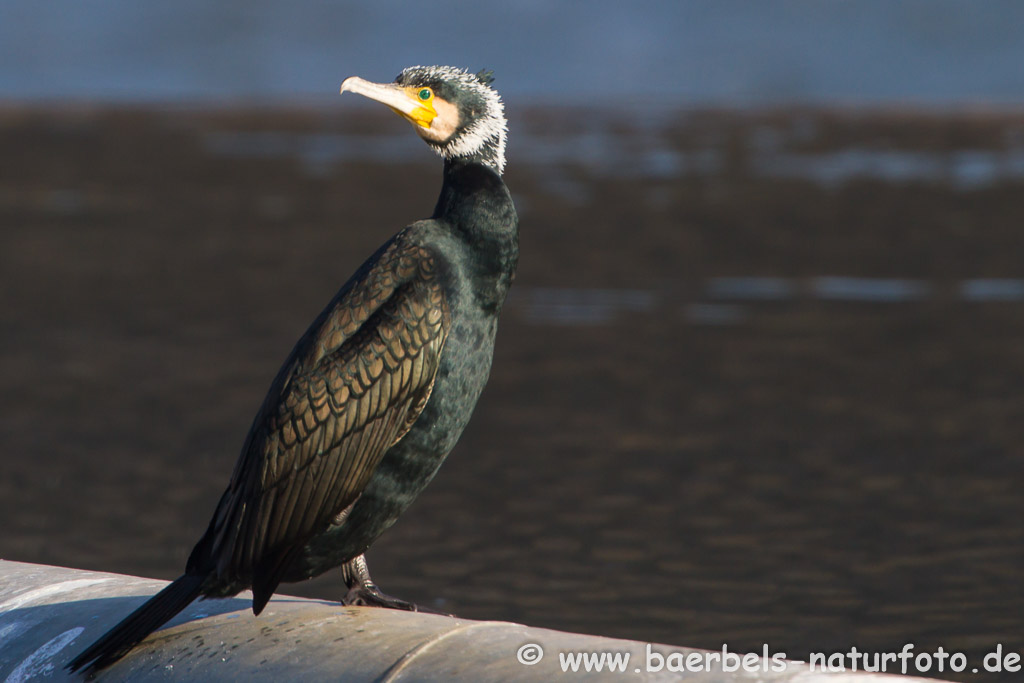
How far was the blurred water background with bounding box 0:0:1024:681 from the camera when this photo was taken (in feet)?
21.4

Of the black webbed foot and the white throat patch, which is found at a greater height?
the white throat patch

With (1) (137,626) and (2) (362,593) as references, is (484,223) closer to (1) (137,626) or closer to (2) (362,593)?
(2) (362,593)

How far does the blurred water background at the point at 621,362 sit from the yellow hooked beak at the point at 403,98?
7.94 ft

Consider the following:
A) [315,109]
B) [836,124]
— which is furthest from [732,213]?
[315,109]

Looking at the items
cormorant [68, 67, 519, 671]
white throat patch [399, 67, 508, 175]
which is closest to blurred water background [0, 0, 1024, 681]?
cormorant [68, 67, 519, 671]

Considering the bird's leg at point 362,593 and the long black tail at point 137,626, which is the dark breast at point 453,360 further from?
the long black tail at point 137,626

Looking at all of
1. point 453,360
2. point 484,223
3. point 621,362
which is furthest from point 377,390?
point 621,362

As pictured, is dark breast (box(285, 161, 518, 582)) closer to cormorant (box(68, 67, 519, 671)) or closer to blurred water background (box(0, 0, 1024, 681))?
cormorant (box(68, 67, 519, 671))

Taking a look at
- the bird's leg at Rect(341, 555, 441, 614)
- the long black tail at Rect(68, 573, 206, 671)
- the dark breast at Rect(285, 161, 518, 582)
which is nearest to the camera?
the long black tail at Rect(68, 573, 206, 671)

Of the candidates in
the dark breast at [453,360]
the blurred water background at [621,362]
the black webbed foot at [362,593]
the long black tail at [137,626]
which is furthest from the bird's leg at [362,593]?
the blurred water background at [621,362]

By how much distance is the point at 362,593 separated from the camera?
14.1 ft

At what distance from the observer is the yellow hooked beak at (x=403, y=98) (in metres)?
4.13

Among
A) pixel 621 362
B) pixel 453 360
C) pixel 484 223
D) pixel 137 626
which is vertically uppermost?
pixel 621 362

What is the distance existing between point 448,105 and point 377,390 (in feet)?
2.65
